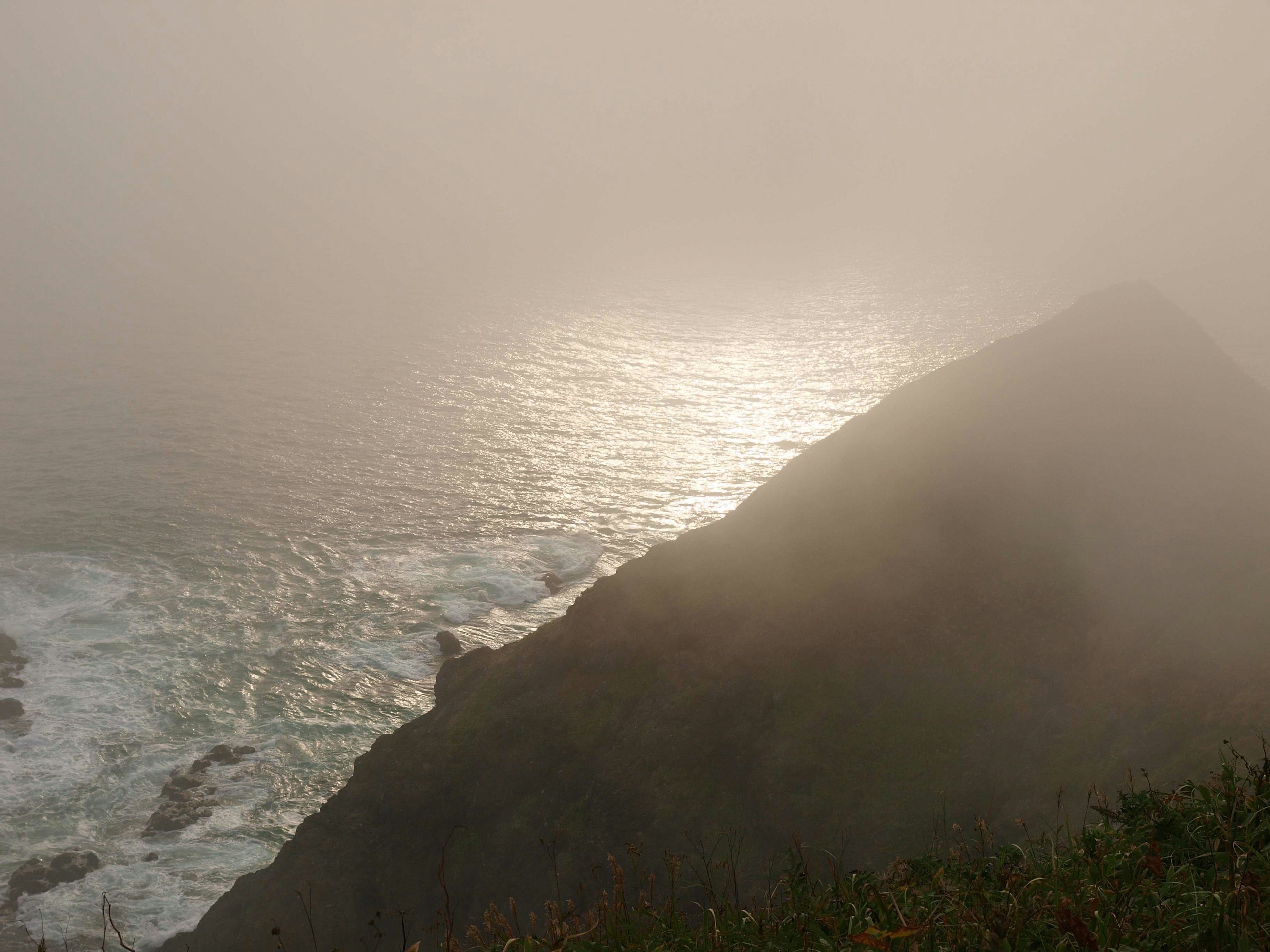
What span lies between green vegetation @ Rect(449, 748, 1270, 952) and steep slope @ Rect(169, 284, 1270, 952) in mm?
7090

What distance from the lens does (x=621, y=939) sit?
7750 mm

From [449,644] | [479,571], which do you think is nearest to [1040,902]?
[449,644]

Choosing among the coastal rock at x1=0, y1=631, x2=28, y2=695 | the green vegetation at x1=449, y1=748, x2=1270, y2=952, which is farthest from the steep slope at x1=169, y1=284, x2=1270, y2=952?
the coastal rock at x1=0, y1=631, x2=28, y2=695

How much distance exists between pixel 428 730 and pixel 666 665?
656 centimetres

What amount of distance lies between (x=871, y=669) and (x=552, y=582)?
1150 inches

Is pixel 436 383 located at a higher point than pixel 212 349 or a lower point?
lower

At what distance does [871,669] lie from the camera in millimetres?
19125

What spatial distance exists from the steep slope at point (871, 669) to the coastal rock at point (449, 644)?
1577 centimetres

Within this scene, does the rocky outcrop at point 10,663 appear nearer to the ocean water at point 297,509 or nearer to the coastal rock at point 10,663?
the coastal rock at point 10,663

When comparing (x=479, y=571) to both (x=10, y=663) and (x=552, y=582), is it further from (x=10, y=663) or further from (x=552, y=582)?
(x=10, y=663)

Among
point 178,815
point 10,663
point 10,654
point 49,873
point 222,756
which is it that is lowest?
point 49,873

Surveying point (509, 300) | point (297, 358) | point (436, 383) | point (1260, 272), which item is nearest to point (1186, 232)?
point (1260, 272)

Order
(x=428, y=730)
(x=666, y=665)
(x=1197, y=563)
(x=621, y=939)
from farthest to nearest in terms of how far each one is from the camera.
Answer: (x=428, y=730) < (x=666, y=665) < (x=1197, y=563) < (x=621, y=939)

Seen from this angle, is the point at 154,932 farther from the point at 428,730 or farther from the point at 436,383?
the point at 436,383
